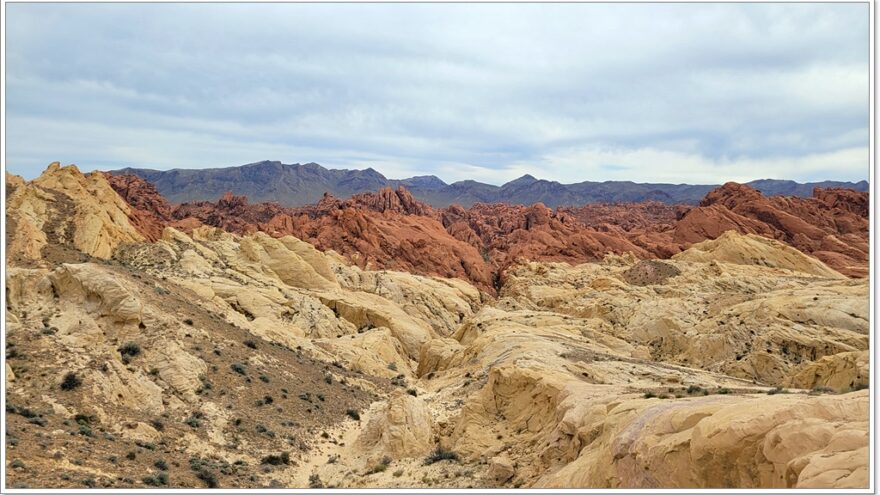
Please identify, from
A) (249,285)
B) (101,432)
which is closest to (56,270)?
(101,432)

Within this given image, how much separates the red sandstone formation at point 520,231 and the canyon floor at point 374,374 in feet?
100.0

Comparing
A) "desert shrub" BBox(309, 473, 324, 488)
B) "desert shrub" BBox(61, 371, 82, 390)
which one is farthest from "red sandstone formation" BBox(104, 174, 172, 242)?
"desert shrub" BBox(309, 473, 324, 488)

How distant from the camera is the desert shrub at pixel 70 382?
23953mm

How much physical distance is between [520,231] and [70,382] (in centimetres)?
12805

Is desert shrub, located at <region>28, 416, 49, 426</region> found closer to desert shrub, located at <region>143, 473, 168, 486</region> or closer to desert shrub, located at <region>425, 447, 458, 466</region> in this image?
desert shrub, located at <region>143, 473, 168, 486</region>

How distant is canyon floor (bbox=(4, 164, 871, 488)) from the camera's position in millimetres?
13562

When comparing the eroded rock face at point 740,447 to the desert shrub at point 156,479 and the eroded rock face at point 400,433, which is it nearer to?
the eroded rock face at point 400,433

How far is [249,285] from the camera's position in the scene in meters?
55.7

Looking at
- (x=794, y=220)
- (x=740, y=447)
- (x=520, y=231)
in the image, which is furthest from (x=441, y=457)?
(x=794, y=220)

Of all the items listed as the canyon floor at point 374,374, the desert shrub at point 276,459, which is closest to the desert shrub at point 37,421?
the canyon floor at point 374,374

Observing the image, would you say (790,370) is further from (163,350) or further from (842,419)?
(163,350)

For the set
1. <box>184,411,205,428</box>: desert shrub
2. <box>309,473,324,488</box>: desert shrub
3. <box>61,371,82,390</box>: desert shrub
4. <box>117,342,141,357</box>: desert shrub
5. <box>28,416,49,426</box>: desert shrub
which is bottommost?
<box>309,473,324,488</box>: desert shrub

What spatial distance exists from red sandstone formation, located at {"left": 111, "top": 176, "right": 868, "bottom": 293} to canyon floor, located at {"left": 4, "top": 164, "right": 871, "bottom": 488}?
30480 mm

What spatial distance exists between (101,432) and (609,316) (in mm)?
45761
